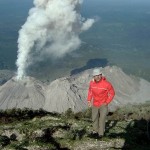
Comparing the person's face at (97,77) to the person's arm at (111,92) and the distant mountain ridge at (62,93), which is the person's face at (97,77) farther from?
the distant mountain ridge at (62,93)

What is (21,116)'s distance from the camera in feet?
A: 92.8

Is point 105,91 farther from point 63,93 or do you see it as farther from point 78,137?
point 63,93

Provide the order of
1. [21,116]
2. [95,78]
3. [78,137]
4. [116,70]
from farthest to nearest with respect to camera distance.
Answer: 1. [116,70]
2. [21,116]
3. [78,137]
4. [95,78]

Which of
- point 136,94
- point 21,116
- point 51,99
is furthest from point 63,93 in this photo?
point 21,116

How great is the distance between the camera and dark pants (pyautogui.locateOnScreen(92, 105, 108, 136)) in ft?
65.4

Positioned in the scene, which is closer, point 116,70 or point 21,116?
point 21,116

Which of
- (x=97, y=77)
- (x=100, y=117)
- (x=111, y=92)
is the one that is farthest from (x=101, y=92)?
(x=100, y=117)

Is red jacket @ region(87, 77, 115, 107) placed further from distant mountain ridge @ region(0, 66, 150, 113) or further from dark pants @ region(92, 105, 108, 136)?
distant mountain ridge @ region(0, 66, 150, 113)

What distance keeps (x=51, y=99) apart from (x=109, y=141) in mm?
143354

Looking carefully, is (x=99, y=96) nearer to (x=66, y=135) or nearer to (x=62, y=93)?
(x=66, y=135)

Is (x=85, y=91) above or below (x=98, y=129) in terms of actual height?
above

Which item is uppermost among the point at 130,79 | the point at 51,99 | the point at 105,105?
the point at 130,79

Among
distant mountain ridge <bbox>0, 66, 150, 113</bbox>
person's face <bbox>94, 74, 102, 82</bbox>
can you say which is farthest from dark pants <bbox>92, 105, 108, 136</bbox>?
distant mountain ridge <bbox>0, 66, 150, 113</bbox>

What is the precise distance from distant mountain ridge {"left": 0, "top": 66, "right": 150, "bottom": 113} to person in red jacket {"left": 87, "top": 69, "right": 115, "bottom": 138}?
4876 inches
